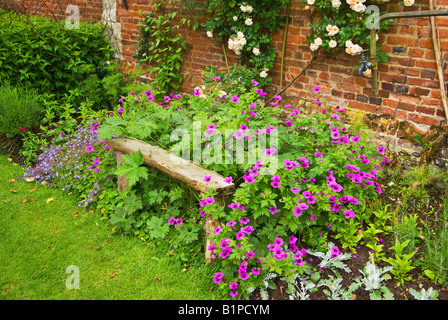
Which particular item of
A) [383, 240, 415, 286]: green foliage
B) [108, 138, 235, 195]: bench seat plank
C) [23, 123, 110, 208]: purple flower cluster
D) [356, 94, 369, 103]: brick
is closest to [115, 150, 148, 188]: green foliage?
[108, 138, 235, 195]: bench seat plank

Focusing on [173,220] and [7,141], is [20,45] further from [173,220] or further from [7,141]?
[173,220]

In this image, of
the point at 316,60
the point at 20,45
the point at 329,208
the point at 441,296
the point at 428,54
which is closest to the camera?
the point at 441,296

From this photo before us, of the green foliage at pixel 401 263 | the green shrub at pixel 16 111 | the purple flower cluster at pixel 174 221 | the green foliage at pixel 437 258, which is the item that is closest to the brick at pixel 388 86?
the green foliage at pixel 437 258

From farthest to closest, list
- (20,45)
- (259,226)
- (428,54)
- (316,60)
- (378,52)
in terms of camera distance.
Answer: (20,45)
(316,60)
(378,52)
(428,54)
(259,226)

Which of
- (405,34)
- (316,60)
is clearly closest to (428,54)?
(405,34)

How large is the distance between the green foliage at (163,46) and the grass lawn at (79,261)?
241 cm

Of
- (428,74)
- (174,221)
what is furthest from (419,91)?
(174,221)

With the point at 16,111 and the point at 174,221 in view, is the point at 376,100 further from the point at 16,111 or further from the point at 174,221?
the point at 16,111

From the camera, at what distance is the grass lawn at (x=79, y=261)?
2523 mm

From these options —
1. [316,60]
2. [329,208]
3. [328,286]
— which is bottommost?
[328,286]

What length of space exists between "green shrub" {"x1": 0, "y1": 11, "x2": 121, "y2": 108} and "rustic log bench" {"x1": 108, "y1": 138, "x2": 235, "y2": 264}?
250 cm

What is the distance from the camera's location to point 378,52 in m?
3.47

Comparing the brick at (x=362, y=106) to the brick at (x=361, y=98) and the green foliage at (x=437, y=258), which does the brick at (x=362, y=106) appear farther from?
the green foliage at (x=437, y=258)

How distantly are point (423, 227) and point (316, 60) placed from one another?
204 cm
